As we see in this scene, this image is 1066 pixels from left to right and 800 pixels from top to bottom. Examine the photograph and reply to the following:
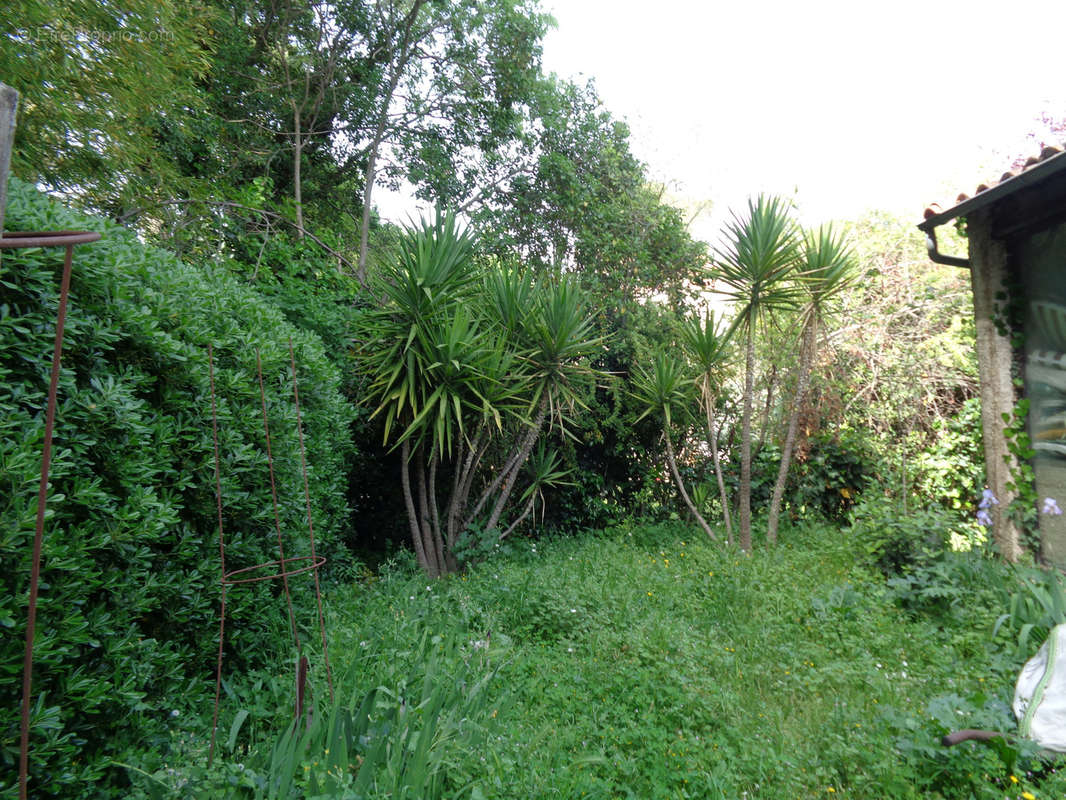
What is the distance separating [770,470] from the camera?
25.3ft

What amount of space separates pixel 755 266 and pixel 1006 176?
2.00 metres

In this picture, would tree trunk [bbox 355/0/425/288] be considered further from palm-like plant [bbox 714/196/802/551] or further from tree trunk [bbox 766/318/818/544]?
tree trunk [bbox 766/318/818/544]

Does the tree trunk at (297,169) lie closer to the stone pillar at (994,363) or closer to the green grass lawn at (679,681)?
the green grass lawn at (679,681)

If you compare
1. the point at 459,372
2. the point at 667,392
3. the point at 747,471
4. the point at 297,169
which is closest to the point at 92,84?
the point at 459,372

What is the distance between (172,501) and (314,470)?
1665mm

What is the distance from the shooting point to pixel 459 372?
5223 millimetres

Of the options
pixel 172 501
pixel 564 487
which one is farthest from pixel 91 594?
pixel 564 487

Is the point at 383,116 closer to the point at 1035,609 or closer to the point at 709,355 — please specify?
the point at 709,355

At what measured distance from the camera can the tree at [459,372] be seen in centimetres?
520

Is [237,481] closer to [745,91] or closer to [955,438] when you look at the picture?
[955,438]

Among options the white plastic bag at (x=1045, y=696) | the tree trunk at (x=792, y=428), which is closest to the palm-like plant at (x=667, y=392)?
the tree trunk at (x=792, y=428)

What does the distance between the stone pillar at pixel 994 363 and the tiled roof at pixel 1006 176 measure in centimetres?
33

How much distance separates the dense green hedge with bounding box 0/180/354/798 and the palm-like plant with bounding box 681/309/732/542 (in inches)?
177

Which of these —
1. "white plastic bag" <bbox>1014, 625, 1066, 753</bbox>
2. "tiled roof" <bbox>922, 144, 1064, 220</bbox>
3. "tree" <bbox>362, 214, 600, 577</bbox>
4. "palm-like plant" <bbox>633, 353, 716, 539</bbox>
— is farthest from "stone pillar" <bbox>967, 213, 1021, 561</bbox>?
"tree" <bbox>362, 214, 600, 577</bbox>
